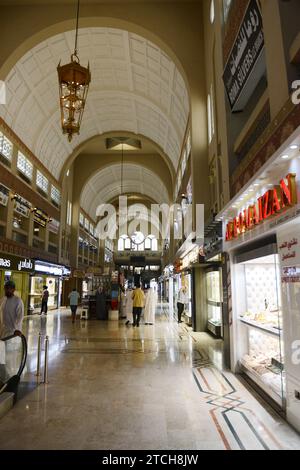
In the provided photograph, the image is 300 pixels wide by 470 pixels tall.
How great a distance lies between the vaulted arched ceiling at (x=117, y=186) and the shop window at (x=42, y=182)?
7.01 metres

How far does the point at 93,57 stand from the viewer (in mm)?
13672

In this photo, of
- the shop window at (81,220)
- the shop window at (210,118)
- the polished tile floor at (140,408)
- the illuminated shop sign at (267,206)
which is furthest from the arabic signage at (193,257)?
the shop window at (81,220)

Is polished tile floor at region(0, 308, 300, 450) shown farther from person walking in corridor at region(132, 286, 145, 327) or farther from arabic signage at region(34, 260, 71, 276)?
arabic signage at region(34, 260, 71, 276)

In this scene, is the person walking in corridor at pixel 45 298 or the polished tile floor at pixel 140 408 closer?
the polished tile floor at pixel 140 408

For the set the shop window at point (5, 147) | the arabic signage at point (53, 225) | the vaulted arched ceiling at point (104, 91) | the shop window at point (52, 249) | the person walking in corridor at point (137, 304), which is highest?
the vaulted arched ceiling at point (104, 91)

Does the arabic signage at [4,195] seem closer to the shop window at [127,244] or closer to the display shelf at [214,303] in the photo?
the display shelf at [214,303]

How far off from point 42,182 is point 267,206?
51.6ft

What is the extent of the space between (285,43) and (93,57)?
38.7 ft

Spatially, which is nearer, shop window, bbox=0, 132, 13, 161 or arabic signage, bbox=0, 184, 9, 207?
arabic signage, bbox=0, 184, 9, 207

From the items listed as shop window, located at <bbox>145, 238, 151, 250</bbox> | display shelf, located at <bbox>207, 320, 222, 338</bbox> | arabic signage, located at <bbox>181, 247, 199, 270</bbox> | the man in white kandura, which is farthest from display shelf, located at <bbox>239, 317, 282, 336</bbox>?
shop window, located at <bbox>145, 238, 151, 250</bbox>

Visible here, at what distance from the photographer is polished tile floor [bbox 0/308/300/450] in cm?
300

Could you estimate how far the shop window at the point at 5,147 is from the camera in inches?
510

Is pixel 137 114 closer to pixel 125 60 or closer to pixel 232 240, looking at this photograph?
pixel 125 60

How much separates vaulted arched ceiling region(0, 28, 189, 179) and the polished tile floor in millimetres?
10521
